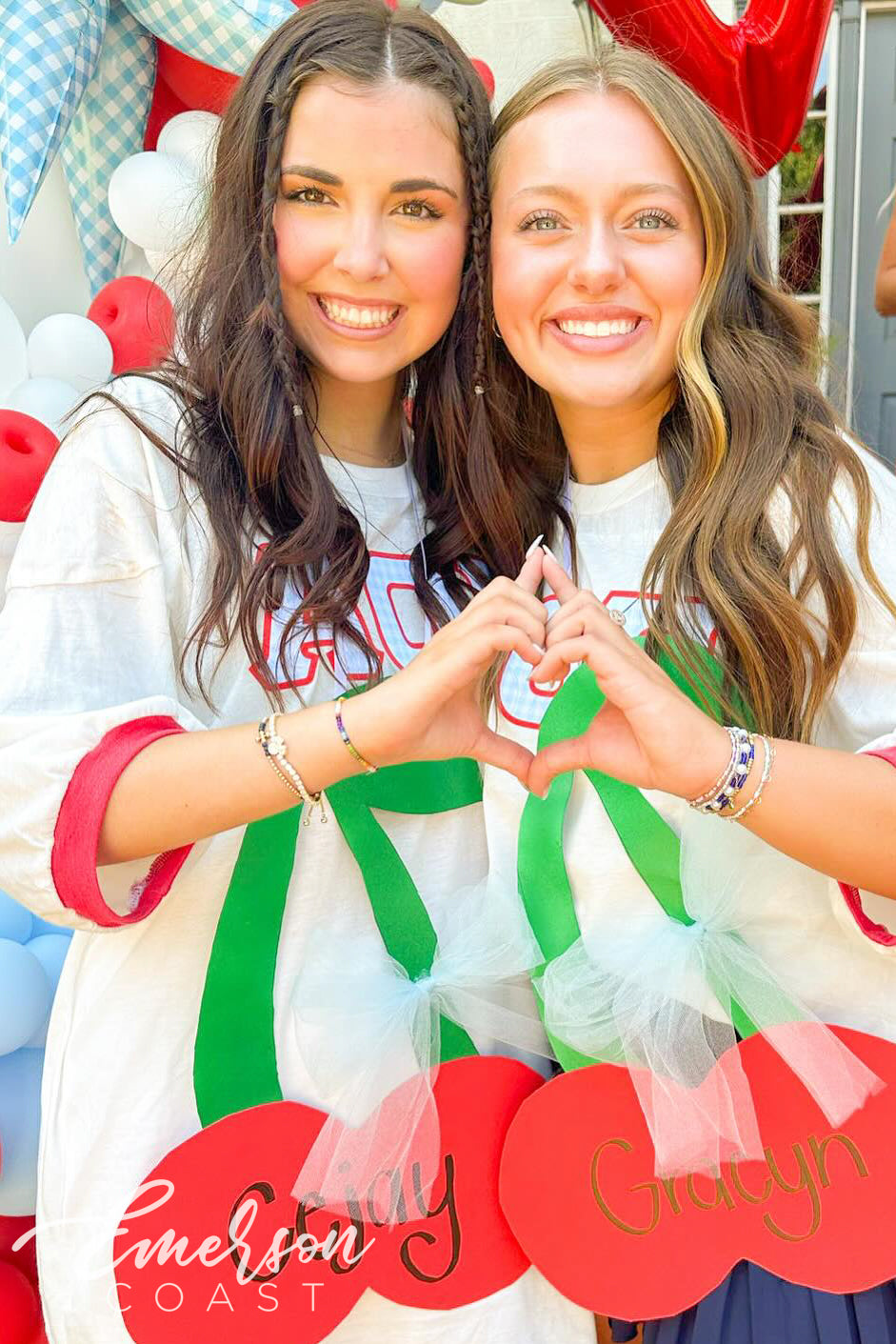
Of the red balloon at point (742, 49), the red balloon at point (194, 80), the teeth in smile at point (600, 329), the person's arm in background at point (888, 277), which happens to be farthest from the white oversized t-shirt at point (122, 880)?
the person's arm in background at point (888, 277)

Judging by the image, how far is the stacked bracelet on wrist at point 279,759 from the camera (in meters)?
1.20

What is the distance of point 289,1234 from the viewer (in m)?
1.28

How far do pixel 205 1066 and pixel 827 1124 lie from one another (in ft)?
1.95

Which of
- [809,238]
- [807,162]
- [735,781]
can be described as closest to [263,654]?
[735,781]

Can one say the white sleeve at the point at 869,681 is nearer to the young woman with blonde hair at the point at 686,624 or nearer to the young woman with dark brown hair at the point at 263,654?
the young woman with blonde hair at the point at 686,624

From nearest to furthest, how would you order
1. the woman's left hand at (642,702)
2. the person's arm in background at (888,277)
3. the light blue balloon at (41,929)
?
the woman's left hand at (642,702) → the light blue balloon at (41,929) → the person's arm in background at (888,277)

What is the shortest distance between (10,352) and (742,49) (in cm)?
127

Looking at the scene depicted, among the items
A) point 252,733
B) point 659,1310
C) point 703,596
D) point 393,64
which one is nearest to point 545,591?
point 703,596

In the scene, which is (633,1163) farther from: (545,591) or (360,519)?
(360,519)

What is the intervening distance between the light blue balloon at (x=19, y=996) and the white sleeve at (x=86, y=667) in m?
0.38

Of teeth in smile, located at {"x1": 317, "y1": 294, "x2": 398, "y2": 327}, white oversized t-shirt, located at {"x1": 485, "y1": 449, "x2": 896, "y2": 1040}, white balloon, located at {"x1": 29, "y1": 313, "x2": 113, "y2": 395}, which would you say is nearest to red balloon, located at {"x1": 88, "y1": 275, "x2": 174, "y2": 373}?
white balloon, located at {"x1": 29, "y1": 313, "x2": 113, "y2": 395}

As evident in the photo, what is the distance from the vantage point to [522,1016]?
136cm

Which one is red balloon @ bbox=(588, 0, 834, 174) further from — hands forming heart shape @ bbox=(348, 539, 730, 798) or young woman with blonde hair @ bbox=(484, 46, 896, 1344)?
hands forming heart shape @ bbox=(348, 539, 730, 798)

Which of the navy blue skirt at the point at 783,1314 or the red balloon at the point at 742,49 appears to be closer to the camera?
the navy blue skirt at the point at 783,1314
